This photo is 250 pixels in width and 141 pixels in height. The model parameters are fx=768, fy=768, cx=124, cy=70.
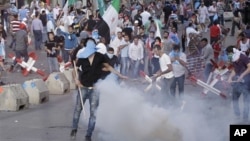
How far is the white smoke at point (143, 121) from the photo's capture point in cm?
1225

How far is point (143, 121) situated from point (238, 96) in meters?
3.47

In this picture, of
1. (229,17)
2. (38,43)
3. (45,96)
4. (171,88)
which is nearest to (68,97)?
(45,96)

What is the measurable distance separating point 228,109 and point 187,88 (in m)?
5.26

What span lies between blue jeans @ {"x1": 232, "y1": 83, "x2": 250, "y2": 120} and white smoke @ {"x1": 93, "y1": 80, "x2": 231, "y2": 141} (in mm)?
1547

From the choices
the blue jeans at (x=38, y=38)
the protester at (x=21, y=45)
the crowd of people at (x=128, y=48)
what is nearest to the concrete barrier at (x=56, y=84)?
the crowd of people at (x=128, y=48)

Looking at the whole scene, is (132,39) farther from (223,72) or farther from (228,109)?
(228,109)

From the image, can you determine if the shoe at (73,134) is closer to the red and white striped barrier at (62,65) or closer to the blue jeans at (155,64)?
the blue jeans at (155,64)

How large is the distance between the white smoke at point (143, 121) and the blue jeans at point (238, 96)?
155cm

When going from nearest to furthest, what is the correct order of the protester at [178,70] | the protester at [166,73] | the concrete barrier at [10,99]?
1. the concrete barrier at [10,99]
2. the protester at [166,73]
3. the protester at [178,70]

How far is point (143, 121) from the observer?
1237cm

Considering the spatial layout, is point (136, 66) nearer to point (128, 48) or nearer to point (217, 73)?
point (128, 48)

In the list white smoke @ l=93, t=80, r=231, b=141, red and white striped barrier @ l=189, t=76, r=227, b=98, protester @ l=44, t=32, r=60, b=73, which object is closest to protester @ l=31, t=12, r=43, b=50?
protester @ l=44, t=32, r=60, b=73

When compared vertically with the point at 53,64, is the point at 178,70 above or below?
above

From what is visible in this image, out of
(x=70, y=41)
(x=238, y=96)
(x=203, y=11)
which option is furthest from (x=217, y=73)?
(x=203, y=11)
